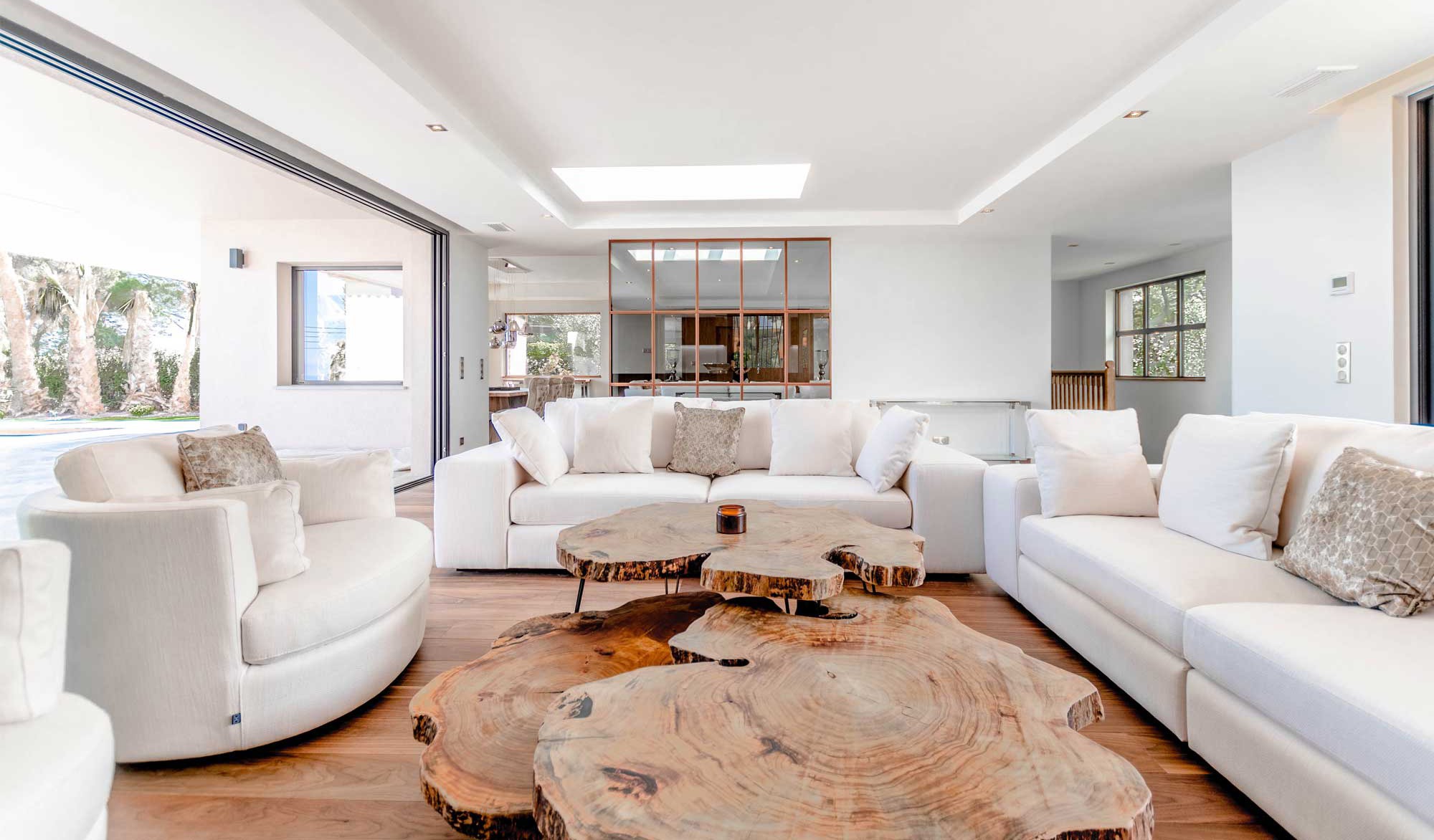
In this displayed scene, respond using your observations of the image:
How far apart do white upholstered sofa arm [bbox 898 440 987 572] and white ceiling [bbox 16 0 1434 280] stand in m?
2.14

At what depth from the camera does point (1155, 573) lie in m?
1.96

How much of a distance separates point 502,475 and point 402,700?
4.66ft

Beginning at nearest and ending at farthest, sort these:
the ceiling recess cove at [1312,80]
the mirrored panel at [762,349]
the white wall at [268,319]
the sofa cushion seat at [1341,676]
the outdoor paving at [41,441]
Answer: the sofa cushion seat at [1341,676]
the ceiling recess cove at [1312,80]
the outdoor paving at [41,441]
the white wall at [268,319]
the mirrored panel at [762,349]

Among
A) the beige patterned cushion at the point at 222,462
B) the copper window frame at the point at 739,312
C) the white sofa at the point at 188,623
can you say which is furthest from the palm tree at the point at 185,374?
the white sofa at the point at 188,623

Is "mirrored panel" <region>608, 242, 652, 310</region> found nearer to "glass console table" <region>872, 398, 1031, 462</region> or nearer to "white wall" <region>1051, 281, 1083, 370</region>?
"glass console table" <region>872, 398, 1031, 462</region>

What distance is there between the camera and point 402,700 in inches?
83.5

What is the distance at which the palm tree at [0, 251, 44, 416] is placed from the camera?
18.6 ft

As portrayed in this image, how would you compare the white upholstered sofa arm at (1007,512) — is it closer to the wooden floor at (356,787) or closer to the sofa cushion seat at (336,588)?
the wooden floor at (356,787)

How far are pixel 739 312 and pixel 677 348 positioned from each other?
2.83 ft

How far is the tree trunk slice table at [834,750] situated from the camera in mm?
789

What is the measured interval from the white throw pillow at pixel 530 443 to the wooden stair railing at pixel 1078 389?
6.05m

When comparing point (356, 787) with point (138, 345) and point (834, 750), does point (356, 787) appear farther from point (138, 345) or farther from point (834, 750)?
point (138, 345)

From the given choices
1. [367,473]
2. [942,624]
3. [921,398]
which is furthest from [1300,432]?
[921,398]

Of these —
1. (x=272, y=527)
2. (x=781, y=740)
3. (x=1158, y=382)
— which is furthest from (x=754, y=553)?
(x=1158, y=382)
